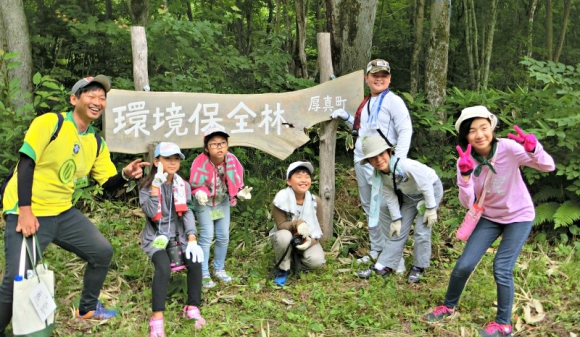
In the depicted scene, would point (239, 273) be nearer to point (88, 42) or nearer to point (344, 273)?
point (344, 273)

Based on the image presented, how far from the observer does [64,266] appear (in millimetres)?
5109

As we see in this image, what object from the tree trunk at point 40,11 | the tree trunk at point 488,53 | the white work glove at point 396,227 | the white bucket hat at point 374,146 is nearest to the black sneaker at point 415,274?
the white work glove at point 396,227

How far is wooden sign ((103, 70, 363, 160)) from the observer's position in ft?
16.5

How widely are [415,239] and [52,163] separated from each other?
345 centimetres

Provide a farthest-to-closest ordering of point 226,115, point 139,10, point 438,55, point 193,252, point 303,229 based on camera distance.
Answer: point 139,10
point 438,55
point 226,115
point 303,229
point 193,252

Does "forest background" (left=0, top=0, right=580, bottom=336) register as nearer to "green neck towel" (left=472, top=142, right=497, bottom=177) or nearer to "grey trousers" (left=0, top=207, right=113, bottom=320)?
"grey trousers" (left=0, top=207, right=113, bottom=320)

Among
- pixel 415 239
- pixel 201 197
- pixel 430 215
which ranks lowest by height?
pixel 415 239

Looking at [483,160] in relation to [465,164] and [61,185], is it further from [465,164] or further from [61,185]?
[61,185]

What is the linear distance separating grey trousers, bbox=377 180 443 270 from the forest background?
0.84 feet

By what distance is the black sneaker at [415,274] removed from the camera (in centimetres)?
504

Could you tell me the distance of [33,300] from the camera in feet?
11.2

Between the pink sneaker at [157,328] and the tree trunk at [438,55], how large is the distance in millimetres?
4963

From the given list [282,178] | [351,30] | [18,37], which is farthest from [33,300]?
[351,30]

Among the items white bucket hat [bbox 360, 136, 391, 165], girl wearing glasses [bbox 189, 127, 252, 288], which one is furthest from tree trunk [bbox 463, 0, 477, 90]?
girl wearing glasses [bbox 189, 127, 252, 288]
